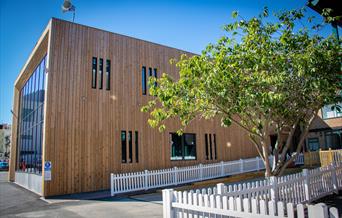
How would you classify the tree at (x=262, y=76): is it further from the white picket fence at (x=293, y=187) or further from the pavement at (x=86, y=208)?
the pavement at (x=86, y=208)

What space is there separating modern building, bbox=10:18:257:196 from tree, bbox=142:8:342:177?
21.4 ft

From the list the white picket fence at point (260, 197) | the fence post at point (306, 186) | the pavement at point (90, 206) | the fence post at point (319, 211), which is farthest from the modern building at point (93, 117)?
the fence post at point (319, 211)

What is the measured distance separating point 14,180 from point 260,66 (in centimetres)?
2291

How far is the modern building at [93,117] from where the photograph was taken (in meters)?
12.8

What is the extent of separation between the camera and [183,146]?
1741 cm

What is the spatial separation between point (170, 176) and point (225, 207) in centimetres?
1000

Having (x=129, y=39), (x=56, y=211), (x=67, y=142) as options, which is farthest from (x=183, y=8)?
(x=56, y=211)

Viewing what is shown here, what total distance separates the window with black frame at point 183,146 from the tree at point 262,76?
28.8 ft

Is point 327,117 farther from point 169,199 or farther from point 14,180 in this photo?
point 14,180

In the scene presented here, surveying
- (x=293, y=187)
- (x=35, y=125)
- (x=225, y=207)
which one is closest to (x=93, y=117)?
(x=35, y=125)

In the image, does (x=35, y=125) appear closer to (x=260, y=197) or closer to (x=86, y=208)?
(x=86, y=208)

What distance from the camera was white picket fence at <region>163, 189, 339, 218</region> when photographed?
357 centimetres

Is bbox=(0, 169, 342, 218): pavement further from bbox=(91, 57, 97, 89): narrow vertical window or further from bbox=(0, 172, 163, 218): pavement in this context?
bbox=(91, 57, 97, 89): narrow vertical window

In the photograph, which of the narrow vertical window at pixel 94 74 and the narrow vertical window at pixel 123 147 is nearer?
the narrow vertical window at pixel 94 74
